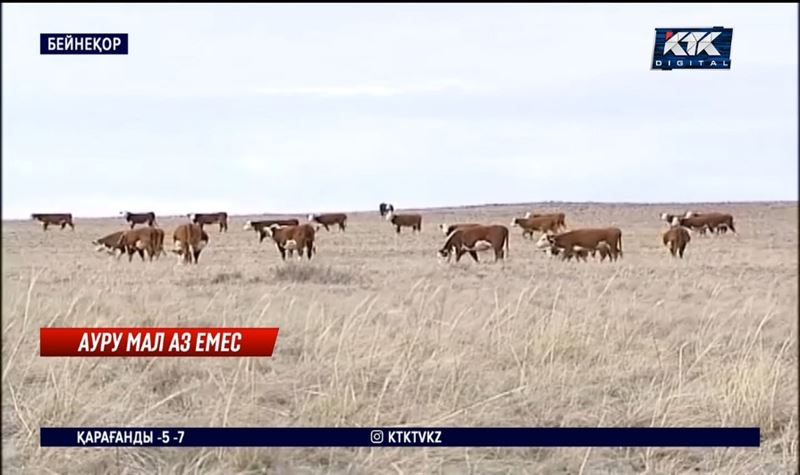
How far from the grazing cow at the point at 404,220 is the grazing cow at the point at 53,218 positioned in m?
1.49

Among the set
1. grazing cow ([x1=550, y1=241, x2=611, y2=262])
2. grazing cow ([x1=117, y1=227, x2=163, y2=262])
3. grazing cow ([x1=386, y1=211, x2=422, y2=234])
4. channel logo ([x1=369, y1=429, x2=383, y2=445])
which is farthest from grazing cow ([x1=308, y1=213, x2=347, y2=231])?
grazing cow ([x1=550, y1=241, x2=611, y2=262])

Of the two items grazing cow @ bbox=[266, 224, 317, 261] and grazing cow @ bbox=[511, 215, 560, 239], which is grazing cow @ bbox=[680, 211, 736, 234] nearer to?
grazing cow @ bbox=[511, 215, 560, 239]

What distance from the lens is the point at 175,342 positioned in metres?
→ 4.30

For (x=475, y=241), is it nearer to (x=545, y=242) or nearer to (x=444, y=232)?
(x=444, y=232)

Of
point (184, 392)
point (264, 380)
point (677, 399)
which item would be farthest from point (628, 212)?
point (184, 392)

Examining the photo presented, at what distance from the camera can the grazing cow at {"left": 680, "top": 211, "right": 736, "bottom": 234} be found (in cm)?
485

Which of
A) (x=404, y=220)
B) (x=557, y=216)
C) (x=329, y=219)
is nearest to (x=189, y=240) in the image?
(x=329, y=219)

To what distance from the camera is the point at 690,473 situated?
13.4 feet

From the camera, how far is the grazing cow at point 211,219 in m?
4.73

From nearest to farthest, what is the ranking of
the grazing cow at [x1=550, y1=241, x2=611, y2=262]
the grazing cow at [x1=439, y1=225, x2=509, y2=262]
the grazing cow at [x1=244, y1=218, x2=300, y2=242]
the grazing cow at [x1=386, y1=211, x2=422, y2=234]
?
the grazing cow at [x1=386, y1=211, x2=422, y2=234], the grazing cow at [x1=439, y1=225, x2=509, y2=262], the grazing cow at [x1=244, y1=218, x2=300, y2=242], the grazing cow at [x1=550, y1=241, x2=611, y2=262]

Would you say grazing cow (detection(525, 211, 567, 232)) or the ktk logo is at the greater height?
the ktk logo

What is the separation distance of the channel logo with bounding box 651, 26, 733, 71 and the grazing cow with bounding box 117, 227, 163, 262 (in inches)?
108

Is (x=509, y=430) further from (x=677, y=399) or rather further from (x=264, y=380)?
(x=264, y=380)

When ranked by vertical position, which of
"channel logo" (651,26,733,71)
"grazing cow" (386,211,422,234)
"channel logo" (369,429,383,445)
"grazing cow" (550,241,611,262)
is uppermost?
"channel logo" (651,26,733,71)
